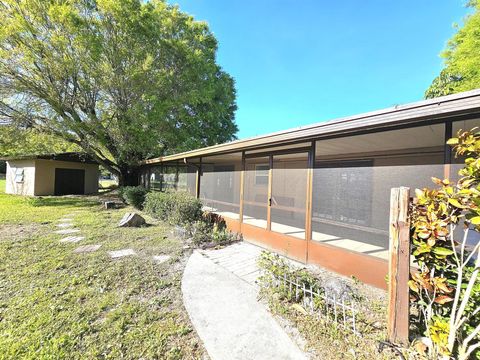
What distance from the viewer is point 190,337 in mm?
2283

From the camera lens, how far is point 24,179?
15398 mm

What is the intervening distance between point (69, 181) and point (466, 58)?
77.3ft

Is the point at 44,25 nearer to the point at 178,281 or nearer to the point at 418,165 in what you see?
the point at 178,281

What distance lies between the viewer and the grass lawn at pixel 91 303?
2.13m

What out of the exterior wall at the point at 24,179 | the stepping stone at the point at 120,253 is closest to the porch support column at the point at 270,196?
the stepping stone at the point at 120,253

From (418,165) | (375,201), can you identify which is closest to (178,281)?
(375,201)

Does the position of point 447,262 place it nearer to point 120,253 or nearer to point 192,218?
point 120,253

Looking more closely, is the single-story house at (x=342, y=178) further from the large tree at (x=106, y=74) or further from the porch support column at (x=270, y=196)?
the large tree at (x=106, y=74)

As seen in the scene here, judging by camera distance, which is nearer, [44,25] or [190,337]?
[190,337]

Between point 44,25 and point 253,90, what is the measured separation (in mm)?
10805

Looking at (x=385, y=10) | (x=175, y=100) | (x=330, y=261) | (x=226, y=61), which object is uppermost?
(x=226, y=61)

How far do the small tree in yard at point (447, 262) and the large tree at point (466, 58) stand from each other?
37.7 feet

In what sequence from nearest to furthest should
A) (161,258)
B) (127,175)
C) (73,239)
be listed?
(161,258) → (73,239) → (127,175)

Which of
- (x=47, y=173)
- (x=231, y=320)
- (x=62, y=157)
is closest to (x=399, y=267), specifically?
(x=231, y=320)
